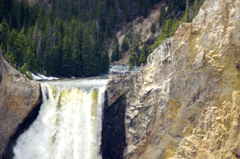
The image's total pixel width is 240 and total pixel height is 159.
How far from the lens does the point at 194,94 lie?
2327 centimetres

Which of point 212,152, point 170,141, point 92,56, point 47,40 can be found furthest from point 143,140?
A: point 47,40

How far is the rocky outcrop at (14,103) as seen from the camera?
27312 mm

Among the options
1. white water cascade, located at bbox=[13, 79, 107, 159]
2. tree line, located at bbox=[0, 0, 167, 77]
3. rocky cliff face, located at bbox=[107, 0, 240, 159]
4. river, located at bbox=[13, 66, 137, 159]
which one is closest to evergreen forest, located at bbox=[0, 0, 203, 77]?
tree line, located at bbox=[0, 0, 167, 77]

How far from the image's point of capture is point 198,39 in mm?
23062

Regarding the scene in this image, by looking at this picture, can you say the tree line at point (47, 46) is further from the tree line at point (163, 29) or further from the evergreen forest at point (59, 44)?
the tree line at point (163, 29)

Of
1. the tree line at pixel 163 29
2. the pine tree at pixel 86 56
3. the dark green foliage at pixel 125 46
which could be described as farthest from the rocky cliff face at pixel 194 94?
the dark green foliage at pixel 125 46

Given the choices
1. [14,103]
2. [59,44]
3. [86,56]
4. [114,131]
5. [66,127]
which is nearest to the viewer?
[14,103]

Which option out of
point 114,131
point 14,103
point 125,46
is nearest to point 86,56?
point 14,103

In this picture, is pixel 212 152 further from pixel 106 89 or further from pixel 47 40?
pixel 47 40

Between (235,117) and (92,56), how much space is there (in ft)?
139

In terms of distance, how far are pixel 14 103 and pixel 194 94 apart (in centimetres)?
2097

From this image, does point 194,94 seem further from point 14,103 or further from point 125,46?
point 125,46

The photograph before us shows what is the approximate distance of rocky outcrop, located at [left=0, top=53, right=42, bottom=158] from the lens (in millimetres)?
27312

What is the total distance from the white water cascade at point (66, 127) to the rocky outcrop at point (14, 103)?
2.93 feet
